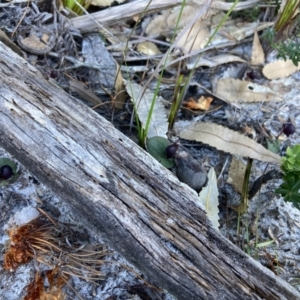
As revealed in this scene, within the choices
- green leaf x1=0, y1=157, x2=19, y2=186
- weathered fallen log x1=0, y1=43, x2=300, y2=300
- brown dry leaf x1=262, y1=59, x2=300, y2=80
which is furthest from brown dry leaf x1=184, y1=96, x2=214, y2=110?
green leaf x1=0, y1=157, x2=19, y2=186

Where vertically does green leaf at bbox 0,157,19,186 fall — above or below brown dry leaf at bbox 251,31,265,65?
below

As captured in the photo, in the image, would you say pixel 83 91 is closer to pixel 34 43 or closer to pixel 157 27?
pixel 34 43

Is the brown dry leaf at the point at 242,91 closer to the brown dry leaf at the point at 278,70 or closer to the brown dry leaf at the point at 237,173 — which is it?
the brown dry leaf at the point at 278,70

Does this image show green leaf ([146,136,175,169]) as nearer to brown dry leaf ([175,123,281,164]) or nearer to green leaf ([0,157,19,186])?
brown dry leaf ([175,123,281,164])

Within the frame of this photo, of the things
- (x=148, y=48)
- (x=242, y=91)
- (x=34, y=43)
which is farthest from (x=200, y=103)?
(x=34, y=43)

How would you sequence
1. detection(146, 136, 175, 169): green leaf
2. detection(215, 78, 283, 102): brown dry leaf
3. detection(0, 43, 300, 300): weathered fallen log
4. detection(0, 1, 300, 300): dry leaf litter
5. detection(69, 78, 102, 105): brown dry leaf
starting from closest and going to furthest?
detection(0, 43, 300, 300): weathered fallen log < detection(0, 1, 300, 300): dry leaf litter < detection(146, 136, 175, 169): green leaf < detection(69, 78, 102, 105): brown dry leaf < detection(215, 78, 283, 102): brown dry leaf

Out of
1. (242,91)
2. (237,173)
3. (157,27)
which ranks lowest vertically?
(237,173)

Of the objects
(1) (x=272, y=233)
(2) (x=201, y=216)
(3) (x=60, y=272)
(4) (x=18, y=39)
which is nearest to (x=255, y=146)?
(1) (x=272, y=233)
